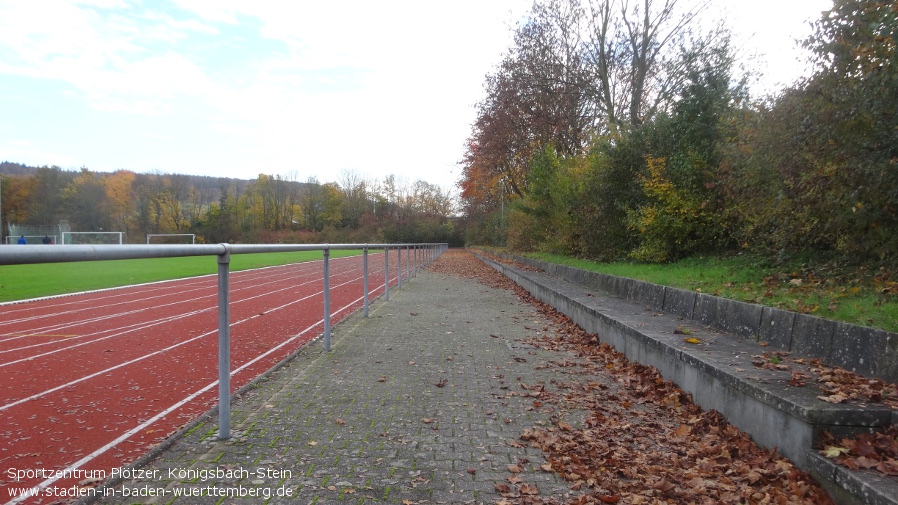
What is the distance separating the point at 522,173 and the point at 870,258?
23.7m

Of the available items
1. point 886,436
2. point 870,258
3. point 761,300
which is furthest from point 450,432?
point 870,258

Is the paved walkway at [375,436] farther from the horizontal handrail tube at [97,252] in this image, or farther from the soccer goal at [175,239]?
the soccer goal at [175,239]

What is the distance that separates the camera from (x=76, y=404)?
4.56m

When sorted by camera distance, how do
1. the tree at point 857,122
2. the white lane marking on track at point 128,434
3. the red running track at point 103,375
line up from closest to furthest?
the white lane marking on track at point 128,434 < the red running track at point 103,375 < the tree at point 857,122

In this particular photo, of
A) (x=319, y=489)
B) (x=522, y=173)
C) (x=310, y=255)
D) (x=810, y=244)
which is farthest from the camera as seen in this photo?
(x=522, y=173)

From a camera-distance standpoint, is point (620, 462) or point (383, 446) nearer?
point (620, 462)

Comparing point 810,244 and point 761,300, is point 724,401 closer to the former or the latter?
point 761,300

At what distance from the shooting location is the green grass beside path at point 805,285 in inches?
167

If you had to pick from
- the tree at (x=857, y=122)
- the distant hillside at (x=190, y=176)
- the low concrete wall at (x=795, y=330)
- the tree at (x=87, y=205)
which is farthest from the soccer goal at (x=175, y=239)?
the distant hillside at (x=190, y=176)

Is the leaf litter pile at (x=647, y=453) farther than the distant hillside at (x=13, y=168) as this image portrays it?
No

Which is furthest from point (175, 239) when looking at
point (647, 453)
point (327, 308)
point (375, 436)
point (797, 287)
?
point (647, 453)

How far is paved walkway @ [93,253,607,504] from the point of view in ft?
9.67

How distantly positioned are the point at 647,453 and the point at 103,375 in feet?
15.1

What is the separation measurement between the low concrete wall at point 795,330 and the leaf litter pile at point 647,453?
2.80 ft
